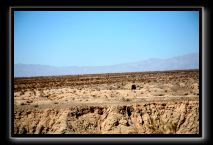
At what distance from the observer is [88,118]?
40.5 ft

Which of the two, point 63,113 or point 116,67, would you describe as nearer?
point 63,113

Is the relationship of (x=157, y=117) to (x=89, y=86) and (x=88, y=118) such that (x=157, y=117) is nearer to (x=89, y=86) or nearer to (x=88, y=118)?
(x=88, y=118)

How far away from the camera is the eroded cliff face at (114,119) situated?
12008mm

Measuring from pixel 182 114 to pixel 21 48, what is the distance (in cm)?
3322

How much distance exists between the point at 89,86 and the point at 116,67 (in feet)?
321

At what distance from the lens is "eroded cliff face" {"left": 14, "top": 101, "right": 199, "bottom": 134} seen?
1201cm

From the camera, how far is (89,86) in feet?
68.6

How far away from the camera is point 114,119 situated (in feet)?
40.5

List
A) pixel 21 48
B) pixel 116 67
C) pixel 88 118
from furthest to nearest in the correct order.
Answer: pixel 116 67 → pixel 21 48 → pixel 88 118
